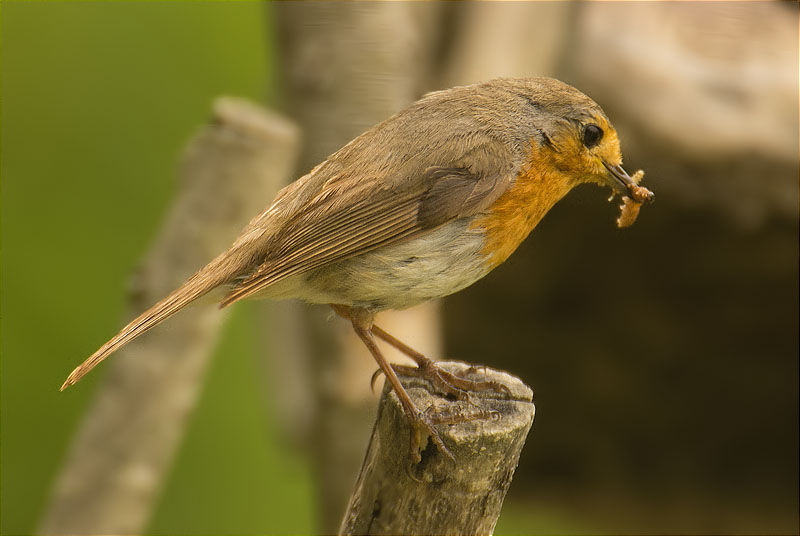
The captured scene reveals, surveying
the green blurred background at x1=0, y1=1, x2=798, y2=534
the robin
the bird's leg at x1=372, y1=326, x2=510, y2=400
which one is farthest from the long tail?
the bird's leg at x1=372, y1=326, x2=510, y2=400

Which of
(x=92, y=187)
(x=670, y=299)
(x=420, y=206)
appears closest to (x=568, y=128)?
(x=420, y=206)

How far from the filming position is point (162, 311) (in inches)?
87.7

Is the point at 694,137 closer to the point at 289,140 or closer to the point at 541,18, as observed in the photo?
the point at 541,18

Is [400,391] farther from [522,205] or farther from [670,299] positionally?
[670,299]

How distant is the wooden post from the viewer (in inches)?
84.7

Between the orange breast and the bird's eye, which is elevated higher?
the bird's eye

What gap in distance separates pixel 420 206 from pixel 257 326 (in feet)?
13.6

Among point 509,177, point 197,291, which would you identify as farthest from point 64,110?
point 509,177

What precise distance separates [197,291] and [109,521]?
147 cm

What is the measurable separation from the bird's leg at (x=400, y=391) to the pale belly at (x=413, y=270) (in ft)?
0.42

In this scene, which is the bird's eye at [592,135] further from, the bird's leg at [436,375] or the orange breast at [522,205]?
the bird's leg at [436,375]

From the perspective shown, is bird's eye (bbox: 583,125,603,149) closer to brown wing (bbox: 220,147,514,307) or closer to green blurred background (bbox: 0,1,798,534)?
brown wing (bbox: 220,147,514,307)

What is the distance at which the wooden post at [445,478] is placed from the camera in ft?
7.06

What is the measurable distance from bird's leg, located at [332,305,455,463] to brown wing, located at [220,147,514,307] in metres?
0.28
